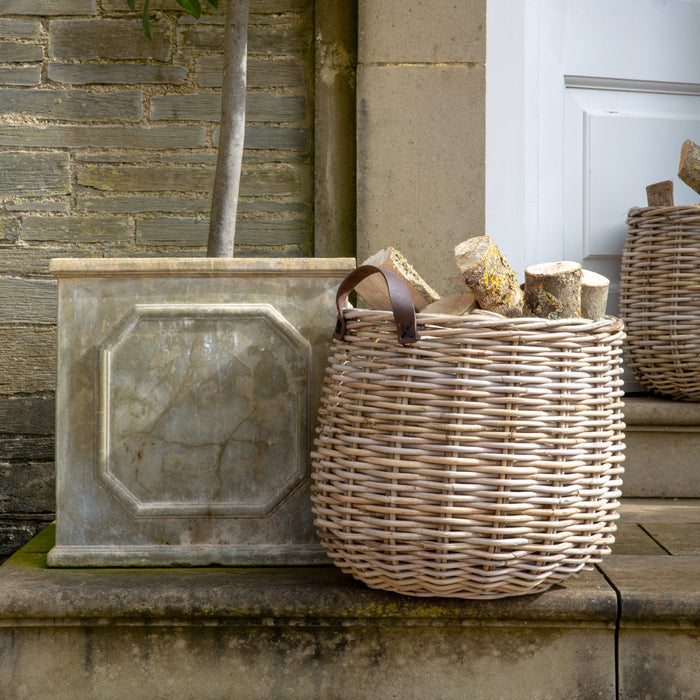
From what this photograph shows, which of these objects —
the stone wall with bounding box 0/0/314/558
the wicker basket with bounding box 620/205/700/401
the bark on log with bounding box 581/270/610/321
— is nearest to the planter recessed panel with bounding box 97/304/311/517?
the bark on log with bounding box 581/270/610/321

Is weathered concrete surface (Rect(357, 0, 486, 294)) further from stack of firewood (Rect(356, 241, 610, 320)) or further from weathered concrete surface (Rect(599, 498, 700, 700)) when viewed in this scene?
weathered concrete surface (Rect(599, 498, 700, 700))

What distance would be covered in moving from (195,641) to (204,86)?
4.60 ft

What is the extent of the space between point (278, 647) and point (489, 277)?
66cm

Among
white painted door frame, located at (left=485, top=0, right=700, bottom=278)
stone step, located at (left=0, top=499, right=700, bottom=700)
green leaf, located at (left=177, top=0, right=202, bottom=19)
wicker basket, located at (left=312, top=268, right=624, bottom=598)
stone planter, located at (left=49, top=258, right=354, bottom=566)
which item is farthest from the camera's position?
white painted door frame, located at (left=485, top=0, right=700, bottom=278)

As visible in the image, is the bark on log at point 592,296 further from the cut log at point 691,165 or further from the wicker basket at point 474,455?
the cut log at point 691,165

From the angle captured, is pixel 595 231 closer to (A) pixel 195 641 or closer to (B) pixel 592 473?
(B) pixel 592 473

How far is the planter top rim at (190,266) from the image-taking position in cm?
130

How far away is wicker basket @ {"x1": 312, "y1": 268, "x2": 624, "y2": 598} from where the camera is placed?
102 centimetres

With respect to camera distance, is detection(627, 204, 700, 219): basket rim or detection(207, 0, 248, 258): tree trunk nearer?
detection(207, 0, 248, 258): tree trunk

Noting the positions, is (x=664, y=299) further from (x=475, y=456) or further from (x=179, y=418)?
(x=179, y=418)

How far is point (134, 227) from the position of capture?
6.47 feet

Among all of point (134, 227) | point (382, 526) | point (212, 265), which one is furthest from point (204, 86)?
point (382, 526)

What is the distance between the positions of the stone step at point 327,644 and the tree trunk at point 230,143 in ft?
2.26

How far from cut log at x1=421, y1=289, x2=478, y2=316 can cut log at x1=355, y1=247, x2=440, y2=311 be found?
0.07 feet
